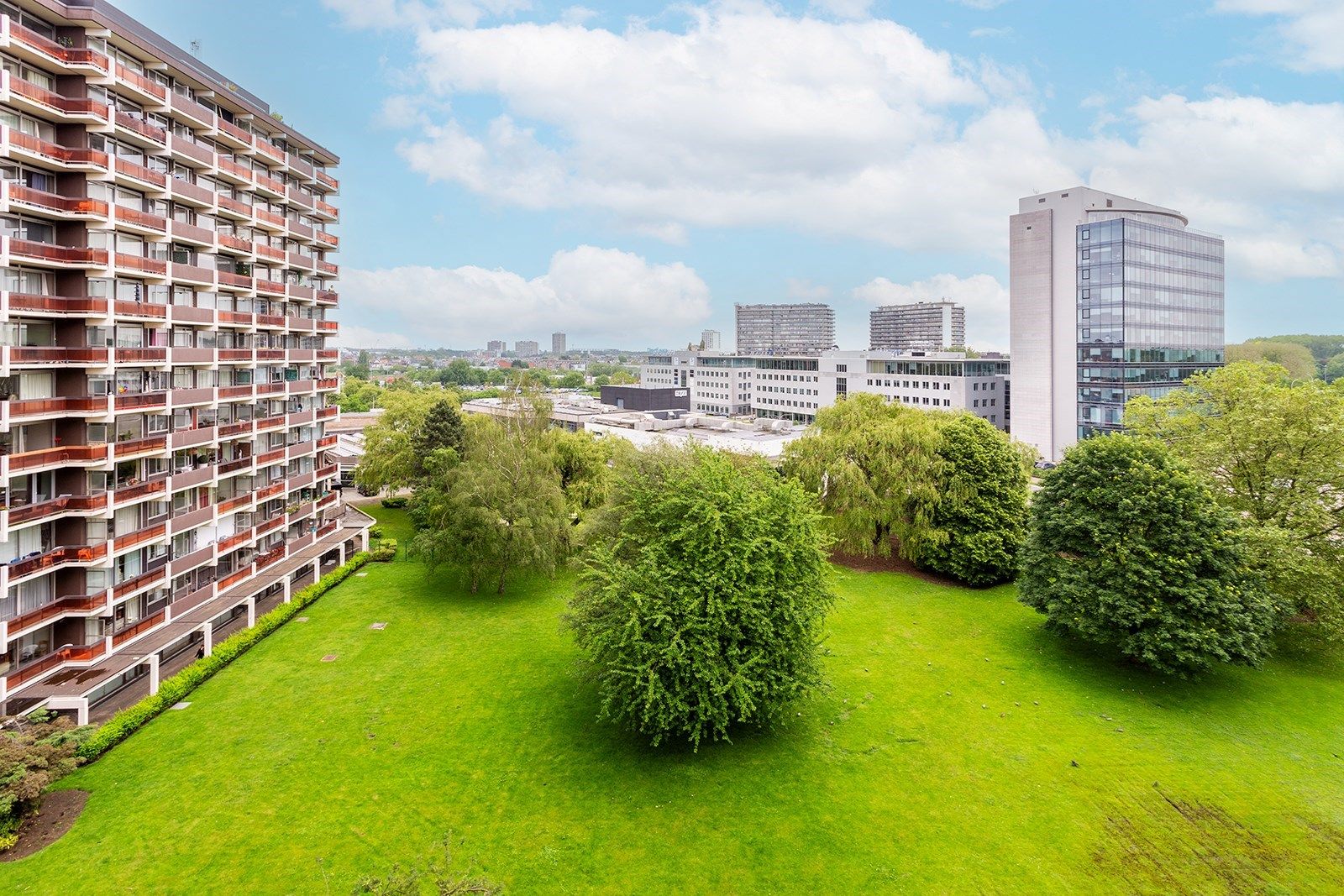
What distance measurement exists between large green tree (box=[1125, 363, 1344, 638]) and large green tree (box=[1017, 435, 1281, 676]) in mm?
1673

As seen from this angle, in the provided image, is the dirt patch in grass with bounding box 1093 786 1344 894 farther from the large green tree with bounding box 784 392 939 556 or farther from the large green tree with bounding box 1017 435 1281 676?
the large green tree with bounding box 784 392 939 556

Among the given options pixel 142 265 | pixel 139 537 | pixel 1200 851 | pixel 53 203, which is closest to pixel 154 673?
pixel 139 537

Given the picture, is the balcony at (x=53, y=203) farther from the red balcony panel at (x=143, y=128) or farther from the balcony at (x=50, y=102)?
the red balcony panel at (x=143, y=128)

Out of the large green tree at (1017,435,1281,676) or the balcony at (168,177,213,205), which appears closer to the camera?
the large green tree at (1017,435,1281,676)

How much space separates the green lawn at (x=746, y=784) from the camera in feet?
55.7

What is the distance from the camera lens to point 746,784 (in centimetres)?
2036

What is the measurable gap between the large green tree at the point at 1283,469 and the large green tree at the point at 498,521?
100ft

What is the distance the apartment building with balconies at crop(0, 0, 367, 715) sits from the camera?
23.2 meters

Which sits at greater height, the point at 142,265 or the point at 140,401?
the point at 142,265

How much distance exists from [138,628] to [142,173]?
1763cm

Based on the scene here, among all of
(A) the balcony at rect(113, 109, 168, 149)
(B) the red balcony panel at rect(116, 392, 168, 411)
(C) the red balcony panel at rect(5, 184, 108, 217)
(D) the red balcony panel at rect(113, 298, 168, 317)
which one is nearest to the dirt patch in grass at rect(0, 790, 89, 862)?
(B) the red balcony panel at rect(116, 392, 168, 411)

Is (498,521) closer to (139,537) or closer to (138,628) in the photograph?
(139,537)

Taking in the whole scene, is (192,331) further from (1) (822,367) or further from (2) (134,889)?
(1) (822,367)

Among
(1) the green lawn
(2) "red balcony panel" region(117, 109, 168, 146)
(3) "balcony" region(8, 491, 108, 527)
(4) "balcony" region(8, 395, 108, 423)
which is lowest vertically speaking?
(1) the green lawn
